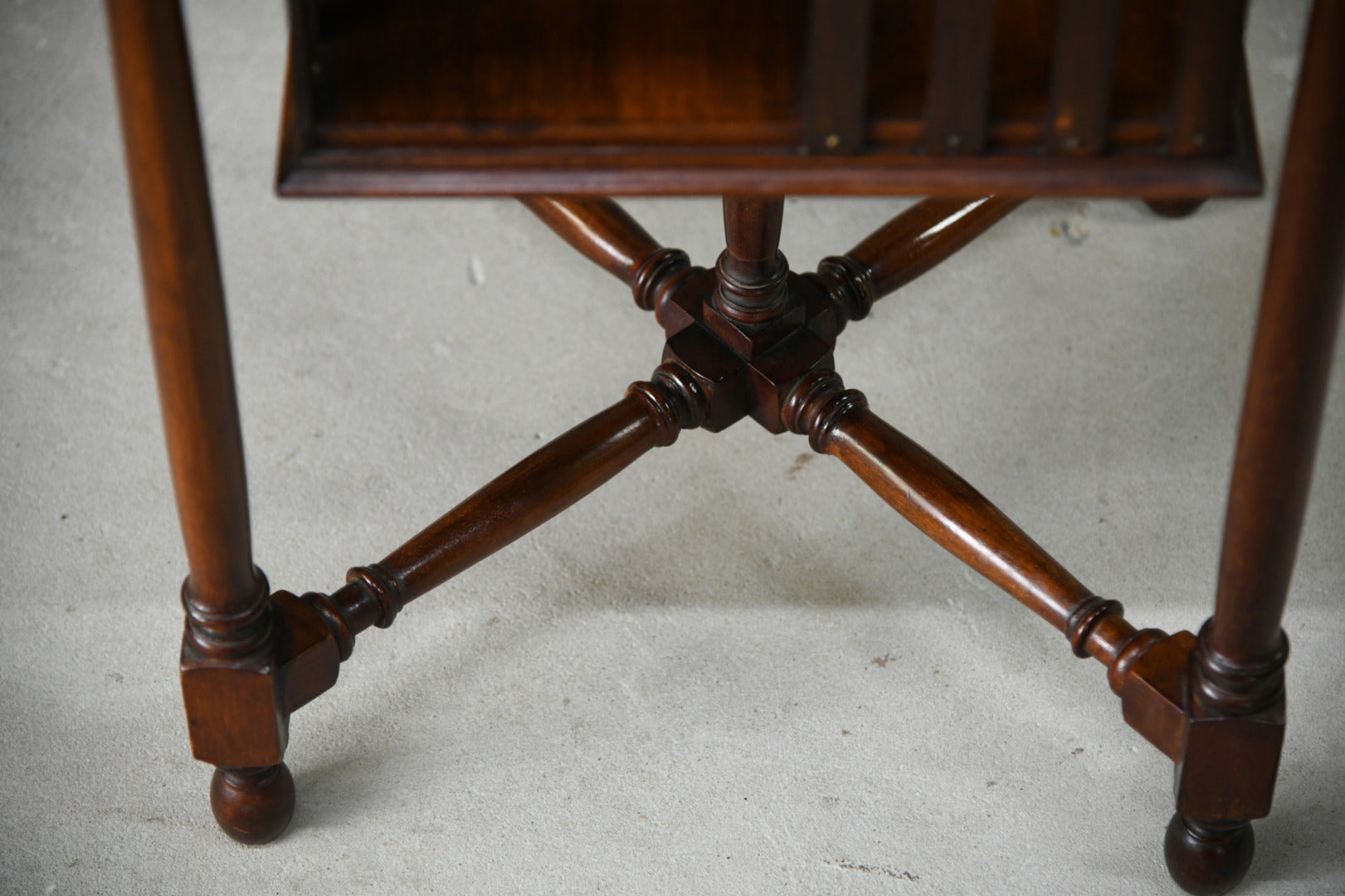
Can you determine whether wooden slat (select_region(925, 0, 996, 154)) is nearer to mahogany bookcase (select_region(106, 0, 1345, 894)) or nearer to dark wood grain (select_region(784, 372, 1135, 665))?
mahogany bookcase (select_region(106, 0, 1345, 894))

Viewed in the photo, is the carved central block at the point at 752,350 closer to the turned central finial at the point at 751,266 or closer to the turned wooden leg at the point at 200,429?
the turned central finial at the point at 751,266

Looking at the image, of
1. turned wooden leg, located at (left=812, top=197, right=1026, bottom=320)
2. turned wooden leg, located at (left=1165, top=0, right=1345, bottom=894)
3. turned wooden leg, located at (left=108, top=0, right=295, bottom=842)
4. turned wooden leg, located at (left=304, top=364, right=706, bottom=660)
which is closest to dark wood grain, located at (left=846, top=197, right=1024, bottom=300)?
turned wooden leg, located at (left=812, top=197, right=1026, bottom=320)

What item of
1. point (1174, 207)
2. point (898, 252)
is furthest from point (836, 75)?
point (1174, 207)

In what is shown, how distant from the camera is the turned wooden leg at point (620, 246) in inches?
56.3

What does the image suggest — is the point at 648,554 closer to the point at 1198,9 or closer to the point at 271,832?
the point at 271,832

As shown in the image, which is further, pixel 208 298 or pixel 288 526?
pixel 288 526

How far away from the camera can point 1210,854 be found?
3.66ft

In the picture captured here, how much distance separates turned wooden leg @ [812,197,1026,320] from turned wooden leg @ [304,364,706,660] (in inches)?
7.2

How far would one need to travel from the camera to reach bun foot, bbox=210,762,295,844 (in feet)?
3.78

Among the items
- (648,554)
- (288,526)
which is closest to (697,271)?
(648,554)

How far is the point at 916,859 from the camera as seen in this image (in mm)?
1163

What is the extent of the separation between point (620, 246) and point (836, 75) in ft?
2.10

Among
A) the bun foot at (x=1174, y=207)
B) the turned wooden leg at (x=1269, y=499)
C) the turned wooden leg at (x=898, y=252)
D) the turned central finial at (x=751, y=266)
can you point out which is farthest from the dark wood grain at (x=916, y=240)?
the turned wooden leg at (x=1269, y=499)

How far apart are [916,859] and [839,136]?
1.88 feet
